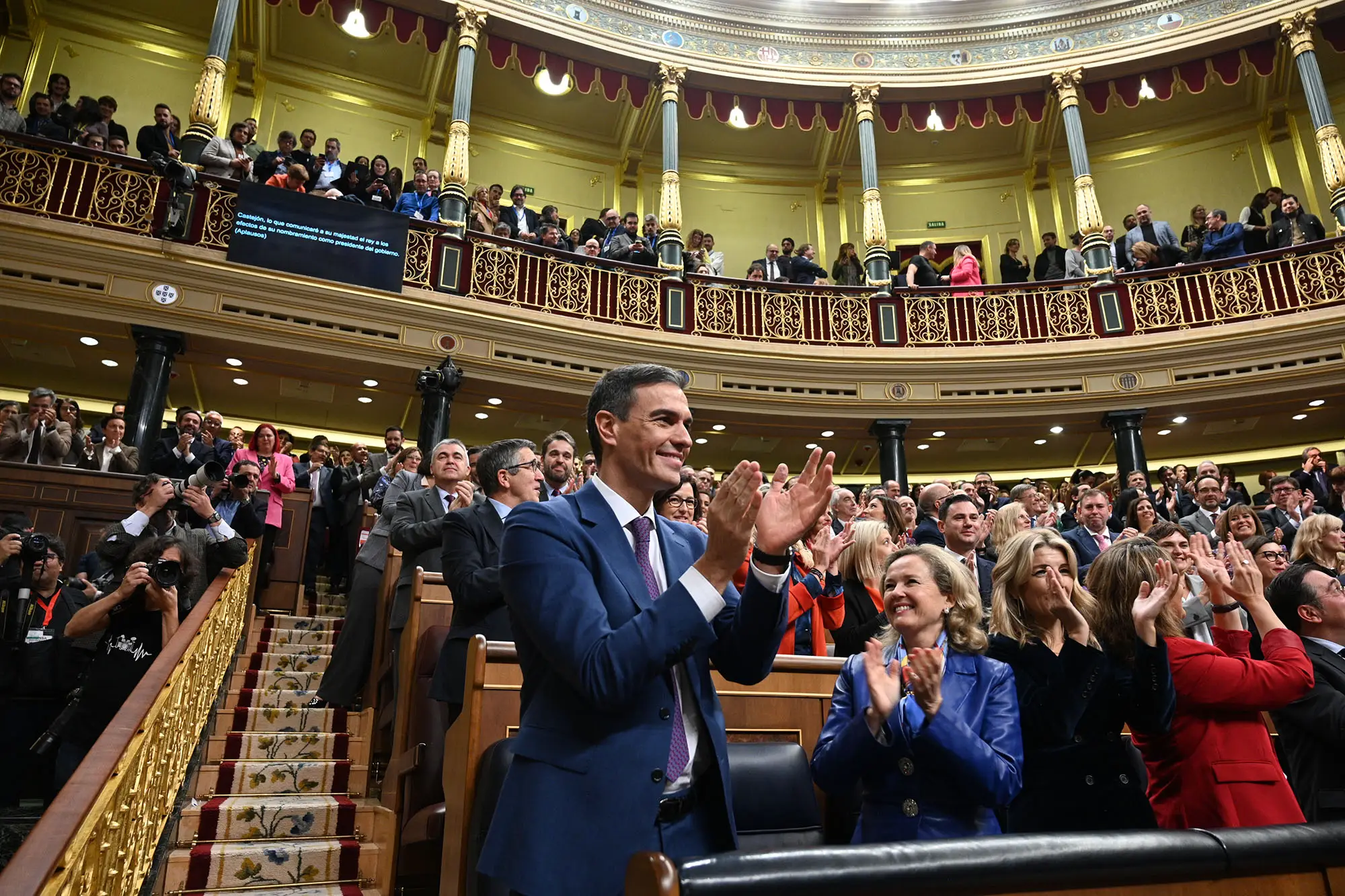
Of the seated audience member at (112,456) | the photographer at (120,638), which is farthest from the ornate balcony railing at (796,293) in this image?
the photographer at (120,638)

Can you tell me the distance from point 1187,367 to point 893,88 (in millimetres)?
4903

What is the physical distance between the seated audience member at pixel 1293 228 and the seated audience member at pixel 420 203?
28.5ft

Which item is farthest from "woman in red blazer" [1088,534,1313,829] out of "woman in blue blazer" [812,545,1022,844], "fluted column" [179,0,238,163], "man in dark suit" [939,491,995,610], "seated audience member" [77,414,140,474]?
"fluted column" [179,0,238,163]

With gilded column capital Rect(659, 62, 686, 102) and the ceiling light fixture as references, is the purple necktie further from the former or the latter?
the ceiling light fixture

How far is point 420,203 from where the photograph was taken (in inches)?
360

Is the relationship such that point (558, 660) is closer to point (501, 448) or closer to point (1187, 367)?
point (501, 448)

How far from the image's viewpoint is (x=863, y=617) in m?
3.22

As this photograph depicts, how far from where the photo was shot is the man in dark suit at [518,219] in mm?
9680

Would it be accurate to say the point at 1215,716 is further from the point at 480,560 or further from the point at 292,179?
the point at 292,179

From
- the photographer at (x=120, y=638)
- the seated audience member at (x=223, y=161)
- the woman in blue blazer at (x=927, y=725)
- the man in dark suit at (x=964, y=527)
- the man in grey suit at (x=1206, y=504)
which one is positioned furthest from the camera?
the seated audience member at (x=223, y=161)

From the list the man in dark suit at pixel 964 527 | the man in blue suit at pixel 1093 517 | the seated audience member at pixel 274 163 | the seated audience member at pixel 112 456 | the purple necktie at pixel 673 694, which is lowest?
the purple necktie at pixel 673 694

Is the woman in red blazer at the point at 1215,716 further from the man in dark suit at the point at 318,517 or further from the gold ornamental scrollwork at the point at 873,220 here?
the gold ornamental scrollwork at the point at 873,220

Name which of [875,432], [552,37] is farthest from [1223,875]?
[552,37]

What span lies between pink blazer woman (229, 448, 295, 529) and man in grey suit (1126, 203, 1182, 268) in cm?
881
